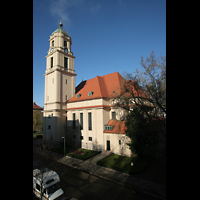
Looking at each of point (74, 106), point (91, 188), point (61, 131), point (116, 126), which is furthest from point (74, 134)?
point (91, 188)

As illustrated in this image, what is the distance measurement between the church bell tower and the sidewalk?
896 centimetres

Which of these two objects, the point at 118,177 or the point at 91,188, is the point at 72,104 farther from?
the point at 91,188

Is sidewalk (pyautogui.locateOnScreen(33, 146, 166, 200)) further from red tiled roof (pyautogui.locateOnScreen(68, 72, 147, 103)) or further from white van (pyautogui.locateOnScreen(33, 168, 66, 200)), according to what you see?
red tiled roof (pyautogui.locateOnScreen(68, 72, 147, 103))

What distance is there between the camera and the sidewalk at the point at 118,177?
12739mm

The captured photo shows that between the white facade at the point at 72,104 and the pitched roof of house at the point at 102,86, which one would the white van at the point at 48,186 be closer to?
the white facade at the point at 72,104

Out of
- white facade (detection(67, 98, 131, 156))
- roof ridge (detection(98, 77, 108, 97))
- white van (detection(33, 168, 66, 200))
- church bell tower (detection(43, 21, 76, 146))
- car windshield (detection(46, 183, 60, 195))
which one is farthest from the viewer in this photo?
church bell tower (detection(43, 21, 76, 146))

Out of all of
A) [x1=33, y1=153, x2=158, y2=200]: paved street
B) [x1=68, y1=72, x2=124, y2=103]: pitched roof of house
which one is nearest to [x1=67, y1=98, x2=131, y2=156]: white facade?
[x1=68, y1=72, x2=124, y2=103]: pitched roof of house

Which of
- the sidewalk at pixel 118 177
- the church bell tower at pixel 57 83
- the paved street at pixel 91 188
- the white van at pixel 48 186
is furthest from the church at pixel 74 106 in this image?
the white van at pixel 48 186

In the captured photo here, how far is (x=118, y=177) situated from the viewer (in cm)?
1555

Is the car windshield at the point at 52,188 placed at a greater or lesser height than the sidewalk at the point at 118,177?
greater

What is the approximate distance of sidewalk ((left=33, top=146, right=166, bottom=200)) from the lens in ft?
41.8
